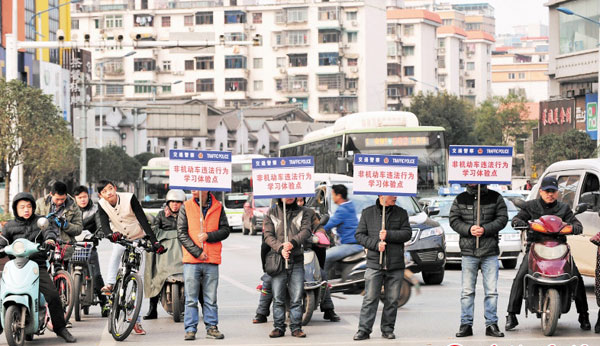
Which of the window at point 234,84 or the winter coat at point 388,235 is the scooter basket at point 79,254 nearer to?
the winter coat at point 388,235

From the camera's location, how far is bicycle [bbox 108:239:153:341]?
12.2 meters

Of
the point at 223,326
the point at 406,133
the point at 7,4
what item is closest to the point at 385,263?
the point at 223,326

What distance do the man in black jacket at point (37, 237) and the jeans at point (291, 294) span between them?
7.01ft

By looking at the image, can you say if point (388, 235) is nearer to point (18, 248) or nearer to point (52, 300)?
point (52, 300)

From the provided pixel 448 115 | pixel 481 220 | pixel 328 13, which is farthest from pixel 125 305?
pixel 328 13

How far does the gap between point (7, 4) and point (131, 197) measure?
61935mm

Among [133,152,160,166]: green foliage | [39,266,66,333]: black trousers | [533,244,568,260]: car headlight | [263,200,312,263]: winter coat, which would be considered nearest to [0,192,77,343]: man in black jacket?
[39,266,66,333]: black trousers

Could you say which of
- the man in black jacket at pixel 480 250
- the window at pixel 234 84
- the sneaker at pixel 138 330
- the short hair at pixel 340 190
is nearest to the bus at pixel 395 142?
the short hair at pixel 340 190

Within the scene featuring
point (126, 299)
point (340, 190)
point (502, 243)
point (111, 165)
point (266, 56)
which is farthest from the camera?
point (266, 56)

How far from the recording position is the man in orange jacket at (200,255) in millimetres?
12234

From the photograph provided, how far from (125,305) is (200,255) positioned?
3.15ft

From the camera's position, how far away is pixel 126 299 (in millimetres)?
12367

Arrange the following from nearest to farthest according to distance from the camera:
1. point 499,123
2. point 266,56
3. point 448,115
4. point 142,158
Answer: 1. point 499,123
2. point 448,115
3. point 142,158
4. point 266,56

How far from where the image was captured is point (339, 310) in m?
15.5
